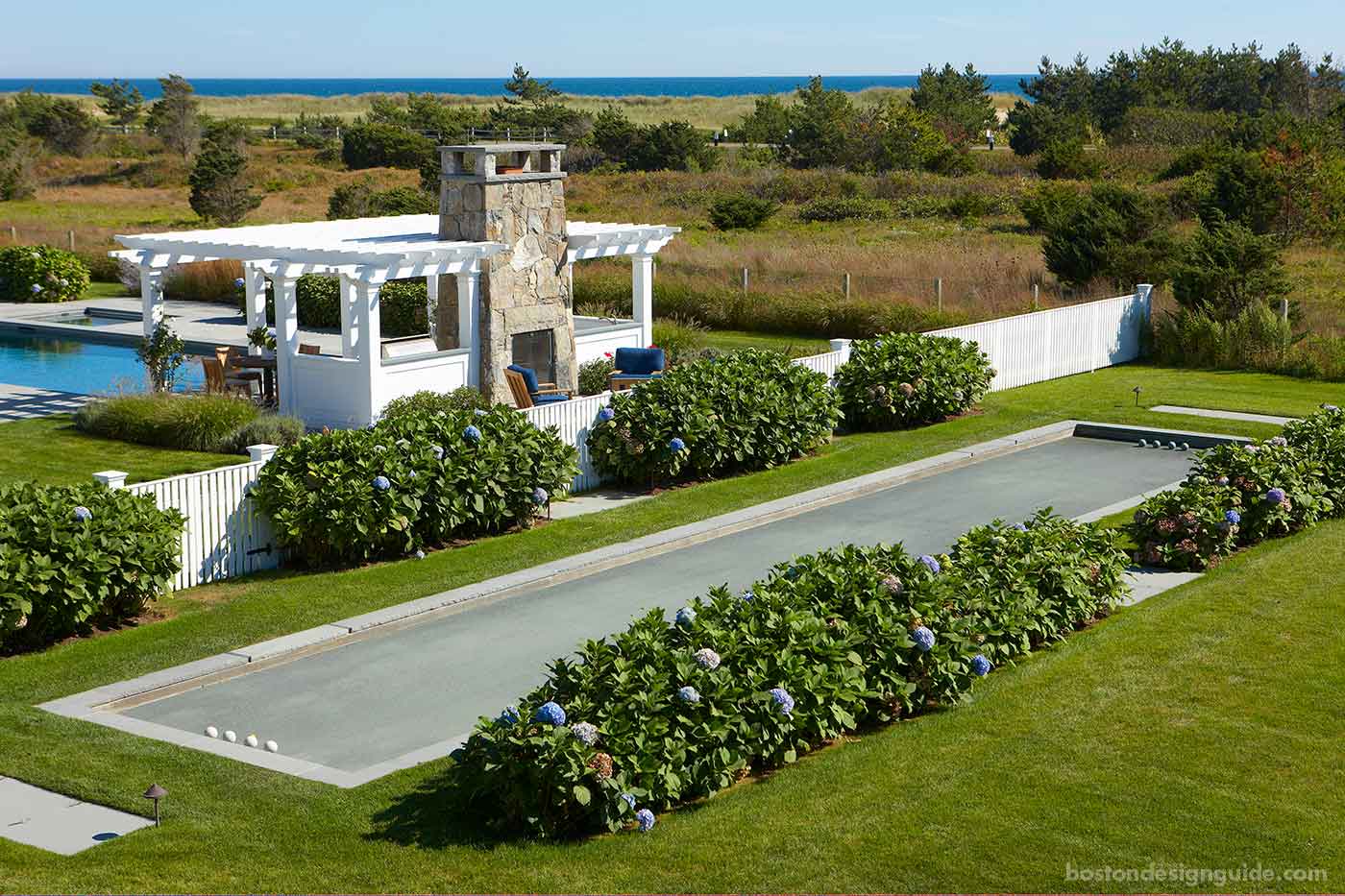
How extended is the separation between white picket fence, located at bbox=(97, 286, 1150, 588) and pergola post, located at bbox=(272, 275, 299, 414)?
510 cm

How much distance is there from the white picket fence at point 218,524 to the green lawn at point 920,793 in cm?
112

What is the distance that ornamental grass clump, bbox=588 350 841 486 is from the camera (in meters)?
16.1

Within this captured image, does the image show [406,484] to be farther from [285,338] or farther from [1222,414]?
[1222,414]

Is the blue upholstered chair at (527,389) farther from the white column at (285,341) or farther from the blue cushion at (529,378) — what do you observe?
the white column at (285,341)

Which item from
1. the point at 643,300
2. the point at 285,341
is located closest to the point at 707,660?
the point at 285,341

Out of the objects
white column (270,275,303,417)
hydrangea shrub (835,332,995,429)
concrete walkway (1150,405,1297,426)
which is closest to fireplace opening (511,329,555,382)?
white column (270,275,303,417)

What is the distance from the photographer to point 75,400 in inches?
860

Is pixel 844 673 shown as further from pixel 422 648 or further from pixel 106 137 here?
pixel 106 137

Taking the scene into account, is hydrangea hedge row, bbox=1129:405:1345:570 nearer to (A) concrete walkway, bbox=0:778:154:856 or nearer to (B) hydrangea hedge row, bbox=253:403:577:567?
(B) hydrangea hedge row, bbox=253:403:577:567

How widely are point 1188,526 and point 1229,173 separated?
95.2 ft

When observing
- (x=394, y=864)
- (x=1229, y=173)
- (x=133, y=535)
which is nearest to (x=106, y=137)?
(x=1229, y=173)

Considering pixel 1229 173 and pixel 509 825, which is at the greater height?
pixel 1229 173

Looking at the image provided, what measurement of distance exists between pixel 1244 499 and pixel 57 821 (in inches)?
390

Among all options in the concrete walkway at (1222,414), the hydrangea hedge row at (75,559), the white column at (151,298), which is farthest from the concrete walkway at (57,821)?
the concrete walkway at (1222,414)
